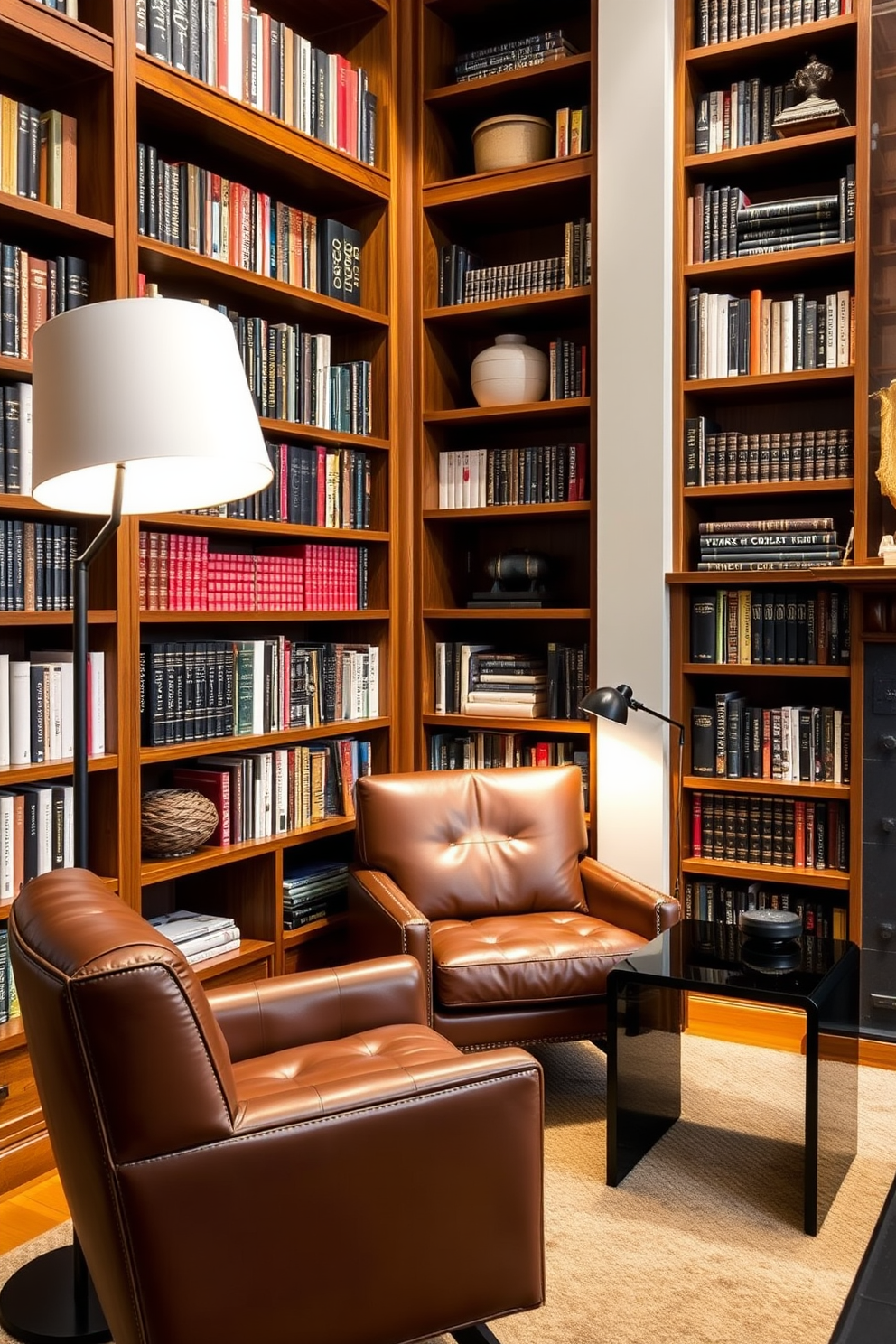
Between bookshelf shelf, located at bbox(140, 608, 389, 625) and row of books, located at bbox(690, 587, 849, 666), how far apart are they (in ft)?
3.41

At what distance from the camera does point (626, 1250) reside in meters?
2.33

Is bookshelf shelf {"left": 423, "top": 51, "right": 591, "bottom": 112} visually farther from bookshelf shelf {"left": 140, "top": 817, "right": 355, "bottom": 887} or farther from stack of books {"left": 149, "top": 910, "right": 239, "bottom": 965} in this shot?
stack of books {"left": 149, "top": 910, "right": 239, "bottom": 965}

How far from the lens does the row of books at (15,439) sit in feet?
8.64

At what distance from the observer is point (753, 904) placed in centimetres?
357

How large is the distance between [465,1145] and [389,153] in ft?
10.4

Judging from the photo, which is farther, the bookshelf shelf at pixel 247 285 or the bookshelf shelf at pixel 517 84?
the bookshelf shelf at pixel 517 84

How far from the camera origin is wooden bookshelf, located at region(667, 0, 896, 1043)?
3.27 m

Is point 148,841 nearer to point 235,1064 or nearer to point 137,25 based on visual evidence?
point 235,1064

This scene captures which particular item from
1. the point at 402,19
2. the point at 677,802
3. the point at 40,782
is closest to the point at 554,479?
the point at 677,802

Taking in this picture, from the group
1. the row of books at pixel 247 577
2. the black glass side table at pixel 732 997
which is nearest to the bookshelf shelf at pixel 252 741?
the row of books at pixel 247 577

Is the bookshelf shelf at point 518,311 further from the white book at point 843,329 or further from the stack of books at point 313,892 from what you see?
the stack of books at point 313,892

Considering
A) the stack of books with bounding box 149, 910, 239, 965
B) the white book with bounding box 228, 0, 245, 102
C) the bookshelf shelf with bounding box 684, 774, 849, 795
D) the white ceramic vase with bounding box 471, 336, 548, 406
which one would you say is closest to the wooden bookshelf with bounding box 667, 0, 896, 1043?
the bookshelf shelf with bounding box 684, 774, 849, 795

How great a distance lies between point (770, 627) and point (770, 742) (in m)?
0.35

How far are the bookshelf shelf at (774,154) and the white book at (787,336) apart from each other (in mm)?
415
